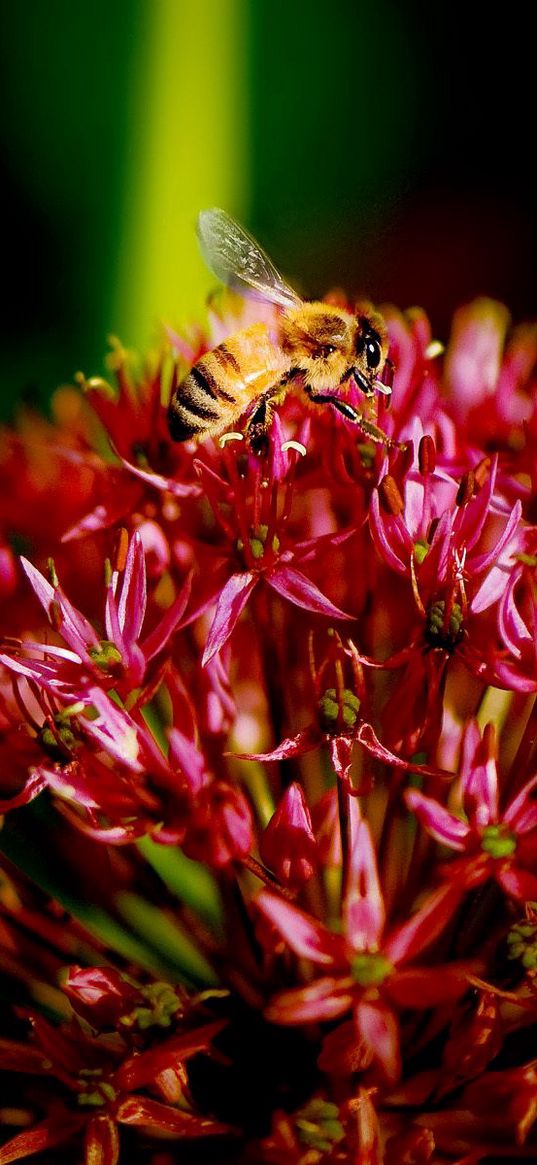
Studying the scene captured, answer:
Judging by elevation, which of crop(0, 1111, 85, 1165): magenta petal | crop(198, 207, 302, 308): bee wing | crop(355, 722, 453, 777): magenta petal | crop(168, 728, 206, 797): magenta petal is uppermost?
crop(198, 207, 302, 308): bee wing

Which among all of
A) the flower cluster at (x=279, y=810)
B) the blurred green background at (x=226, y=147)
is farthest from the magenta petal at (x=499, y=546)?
the blurred green background at (x=226, y=147)

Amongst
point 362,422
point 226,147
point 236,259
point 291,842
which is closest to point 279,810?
point 291,842

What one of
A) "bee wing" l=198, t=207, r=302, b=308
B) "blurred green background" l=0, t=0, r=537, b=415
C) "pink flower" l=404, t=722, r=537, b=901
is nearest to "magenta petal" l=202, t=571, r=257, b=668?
"pink flower" l=404, t=722, r=537, b=901

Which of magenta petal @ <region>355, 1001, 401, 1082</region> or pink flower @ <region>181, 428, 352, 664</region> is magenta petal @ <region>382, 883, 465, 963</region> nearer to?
magenta petal @ <region>355, 1001, 401, 1082</region>

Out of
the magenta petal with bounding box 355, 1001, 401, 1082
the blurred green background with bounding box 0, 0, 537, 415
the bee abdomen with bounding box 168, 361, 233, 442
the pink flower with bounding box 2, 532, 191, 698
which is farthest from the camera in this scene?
the blurred green background with bounding box 0, 0, 537, 415

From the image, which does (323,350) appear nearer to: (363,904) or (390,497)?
(390,497)

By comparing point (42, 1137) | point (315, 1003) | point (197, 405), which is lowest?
point (42, 1137)

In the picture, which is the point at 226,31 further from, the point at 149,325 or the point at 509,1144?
the point at 509,1144

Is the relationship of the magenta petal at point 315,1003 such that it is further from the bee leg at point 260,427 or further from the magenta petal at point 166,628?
the bee leg at point 260,427
